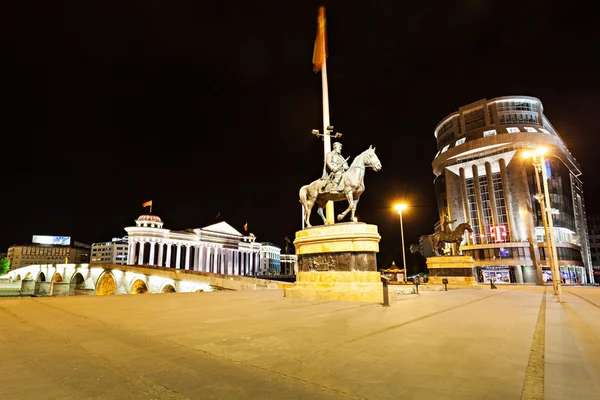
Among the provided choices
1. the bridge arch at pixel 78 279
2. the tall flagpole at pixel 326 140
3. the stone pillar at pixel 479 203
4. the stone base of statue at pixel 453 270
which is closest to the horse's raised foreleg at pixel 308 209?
the tall flagpole at pixel 326 140

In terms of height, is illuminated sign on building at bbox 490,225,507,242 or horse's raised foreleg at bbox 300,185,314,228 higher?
illuminated sign on building at bbox 490,225,507,242

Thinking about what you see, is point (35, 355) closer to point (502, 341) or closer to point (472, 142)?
point (502, 341)

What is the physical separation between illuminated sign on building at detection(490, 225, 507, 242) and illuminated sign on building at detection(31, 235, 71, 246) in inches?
6306

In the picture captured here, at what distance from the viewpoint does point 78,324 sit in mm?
6285

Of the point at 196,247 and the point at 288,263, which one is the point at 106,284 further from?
the point at 288,263

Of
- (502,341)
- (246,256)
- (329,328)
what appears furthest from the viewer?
(246,256)

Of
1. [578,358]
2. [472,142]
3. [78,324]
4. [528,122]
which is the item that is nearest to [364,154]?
[578,358]

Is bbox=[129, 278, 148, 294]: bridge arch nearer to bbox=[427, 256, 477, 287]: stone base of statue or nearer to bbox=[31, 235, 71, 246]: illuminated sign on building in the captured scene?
bbox=[427, 256, 477, 287]: stone base of statue

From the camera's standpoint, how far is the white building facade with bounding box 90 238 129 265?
5491 inches

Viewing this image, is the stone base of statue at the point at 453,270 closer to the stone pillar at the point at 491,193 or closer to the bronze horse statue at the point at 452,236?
the bronze horse statue at the point at 452,236

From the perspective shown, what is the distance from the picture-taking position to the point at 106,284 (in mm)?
49844

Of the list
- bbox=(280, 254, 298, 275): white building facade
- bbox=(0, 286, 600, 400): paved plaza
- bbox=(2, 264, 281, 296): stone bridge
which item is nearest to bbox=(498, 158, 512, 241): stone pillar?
bbox=(2, 264, 281, 296): stone bridge

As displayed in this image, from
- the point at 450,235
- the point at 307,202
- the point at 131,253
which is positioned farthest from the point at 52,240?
the point at 450,235

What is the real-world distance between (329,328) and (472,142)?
235 ft
